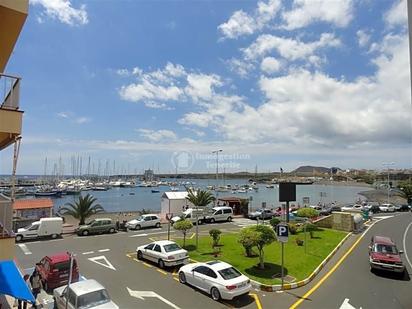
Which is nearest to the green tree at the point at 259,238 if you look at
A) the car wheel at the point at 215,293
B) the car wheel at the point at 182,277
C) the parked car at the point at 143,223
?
the car wheel at the point at 182,277

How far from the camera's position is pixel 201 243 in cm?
2680

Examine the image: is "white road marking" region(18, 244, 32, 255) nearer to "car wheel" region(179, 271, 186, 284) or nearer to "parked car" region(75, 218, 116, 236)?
"parked car" region(75, 218, 116, 236)

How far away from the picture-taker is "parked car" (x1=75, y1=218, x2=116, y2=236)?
104ft

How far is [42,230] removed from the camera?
29.7 m

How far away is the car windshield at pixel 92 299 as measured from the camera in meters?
12.3

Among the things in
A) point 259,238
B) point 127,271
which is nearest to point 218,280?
point 259,238

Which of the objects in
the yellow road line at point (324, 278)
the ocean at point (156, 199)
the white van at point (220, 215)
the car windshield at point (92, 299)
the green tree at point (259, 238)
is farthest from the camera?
the ocean at point (156, 199)

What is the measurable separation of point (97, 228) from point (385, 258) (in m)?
24.9

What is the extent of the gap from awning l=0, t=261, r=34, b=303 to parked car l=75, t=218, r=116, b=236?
2232cm

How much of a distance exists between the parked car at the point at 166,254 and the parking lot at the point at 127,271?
45cm

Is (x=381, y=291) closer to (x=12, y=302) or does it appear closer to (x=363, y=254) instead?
(x=363, y=254)

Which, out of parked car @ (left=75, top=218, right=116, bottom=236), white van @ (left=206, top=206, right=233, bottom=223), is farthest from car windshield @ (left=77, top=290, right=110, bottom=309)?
white van @ (left=206, top=206, right=233, bottom=223)

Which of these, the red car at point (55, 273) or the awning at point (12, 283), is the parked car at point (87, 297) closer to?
the awning at point (12, 283)

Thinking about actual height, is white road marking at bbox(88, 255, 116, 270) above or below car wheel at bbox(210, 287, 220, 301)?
below
